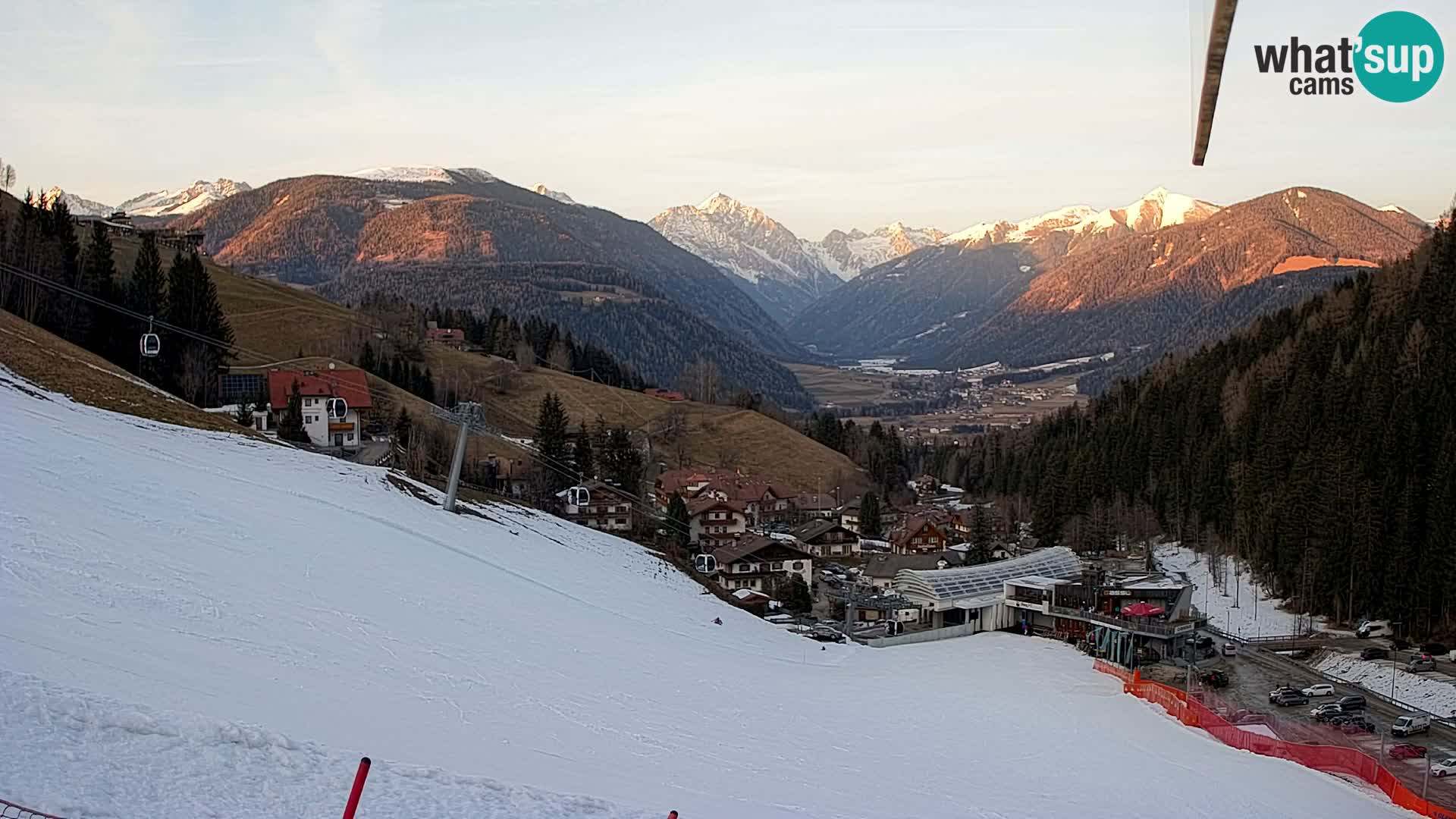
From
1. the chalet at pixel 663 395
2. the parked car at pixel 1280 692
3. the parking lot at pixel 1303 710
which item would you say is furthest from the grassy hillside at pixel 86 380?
the chalet at pixel 663 395

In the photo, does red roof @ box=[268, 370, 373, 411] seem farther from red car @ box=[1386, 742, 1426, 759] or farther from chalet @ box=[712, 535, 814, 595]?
red car @ box=[1386, 742, 1426, 759]

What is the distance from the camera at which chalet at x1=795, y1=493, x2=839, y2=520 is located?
8350 cm

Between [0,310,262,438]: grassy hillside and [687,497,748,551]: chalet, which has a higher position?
[0,310,262,438]: grassy hillside

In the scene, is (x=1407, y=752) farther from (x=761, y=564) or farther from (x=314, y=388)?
(x=314, y=388)

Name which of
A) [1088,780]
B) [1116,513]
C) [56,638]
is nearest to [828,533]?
[1116,513]

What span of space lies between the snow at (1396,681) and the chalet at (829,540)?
33.7 m

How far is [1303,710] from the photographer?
3164cm

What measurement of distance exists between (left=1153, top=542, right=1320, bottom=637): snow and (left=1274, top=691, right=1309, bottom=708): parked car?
13863 mm

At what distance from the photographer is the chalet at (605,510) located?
203ft

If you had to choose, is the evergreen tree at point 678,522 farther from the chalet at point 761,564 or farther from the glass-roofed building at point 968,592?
the glass-roofed building at point 968,592

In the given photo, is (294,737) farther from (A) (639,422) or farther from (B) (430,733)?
(A) (639,422)

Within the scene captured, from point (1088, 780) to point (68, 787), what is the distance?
53.1 ft

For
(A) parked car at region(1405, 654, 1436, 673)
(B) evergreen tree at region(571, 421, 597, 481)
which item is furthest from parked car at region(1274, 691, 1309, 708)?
(B) evergreen tree at region(571, 421, 597, 481)

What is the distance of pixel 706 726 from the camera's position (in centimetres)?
1820
